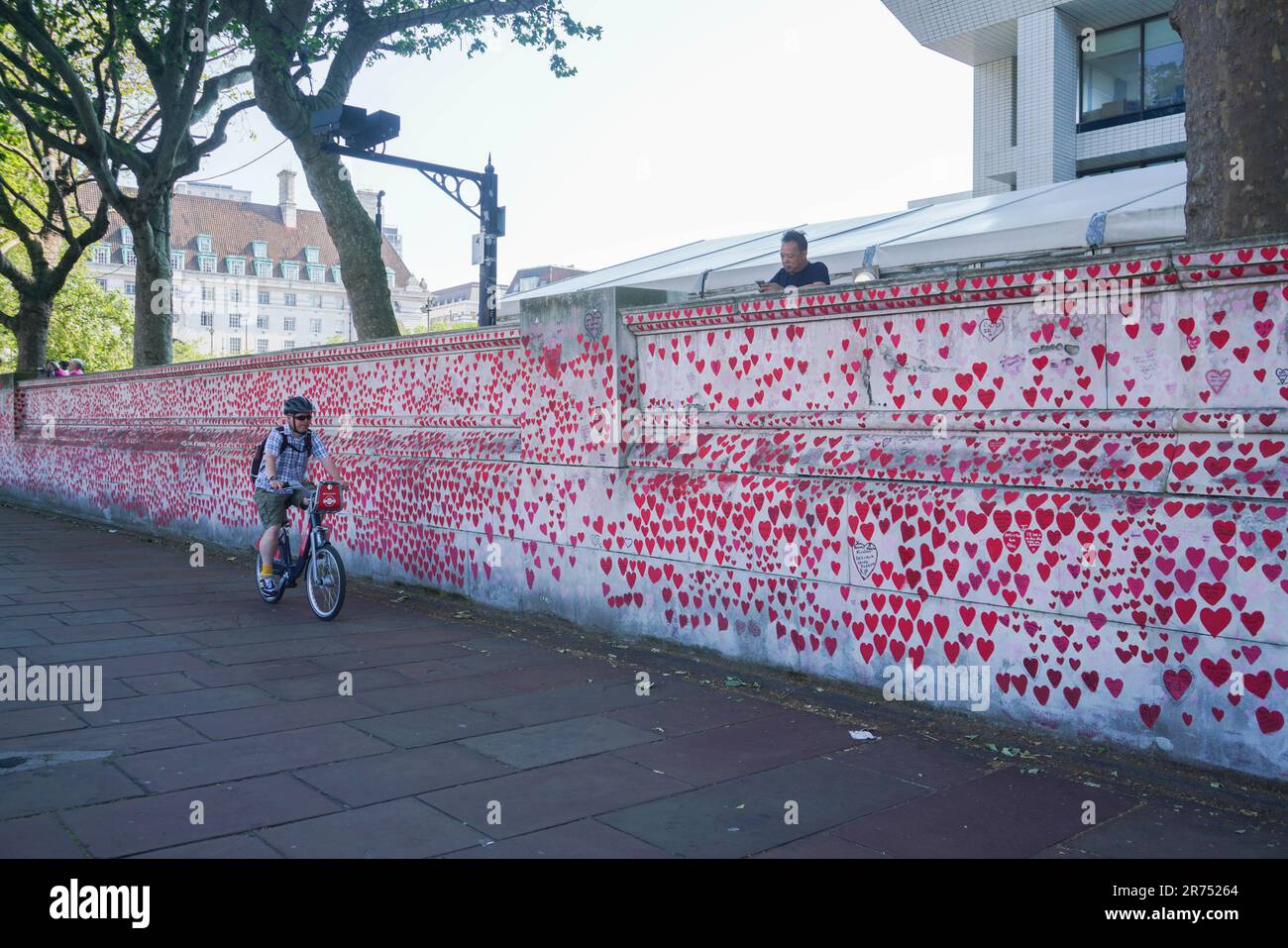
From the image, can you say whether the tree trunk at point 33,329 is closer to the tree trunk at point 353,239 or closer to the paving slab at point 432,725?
the tree trunk at point 353,239

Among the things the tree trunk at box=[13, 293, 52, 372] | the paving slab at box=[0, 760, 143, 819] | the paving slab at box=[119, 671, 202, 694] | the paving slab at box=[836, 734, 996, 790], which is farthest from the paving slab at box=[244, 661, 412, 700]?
the tree trunk at box=[13, 293, 52, 372]

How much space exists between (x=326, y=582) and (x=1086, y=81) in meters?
21.7

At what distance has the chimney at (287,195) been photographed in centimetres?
9575

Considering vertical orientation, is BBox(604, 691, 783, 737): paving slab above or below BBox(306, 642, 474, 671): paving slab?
below

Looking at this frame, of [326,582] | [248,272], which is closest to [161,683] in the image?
[326,582]

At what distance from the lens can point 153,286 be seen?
17938 mm

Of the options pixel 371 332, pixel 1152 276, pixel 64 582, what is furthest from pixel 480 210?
pixel 1152 276

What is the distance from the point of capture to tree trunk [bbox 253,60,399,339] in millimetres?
15047

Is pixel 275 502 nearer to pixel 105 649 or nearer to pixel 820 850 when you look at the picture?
pixel 105 649

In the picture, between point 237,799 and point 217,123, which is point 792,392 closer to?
point 237,799

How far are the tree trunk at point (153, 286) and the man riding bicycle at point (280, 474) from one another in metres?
10.6

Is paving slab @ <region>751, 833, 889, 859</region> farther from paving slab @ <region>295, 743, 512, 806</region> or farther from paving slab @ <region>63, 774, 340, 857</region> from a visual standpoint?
paving slab @ <region>63, 774, 340, 857</region>

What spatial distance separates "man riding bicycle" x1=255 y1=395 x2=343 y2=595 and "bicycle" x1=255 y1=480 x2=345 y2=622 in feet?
0.16

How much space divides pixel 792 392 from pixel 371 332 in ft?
32.8
